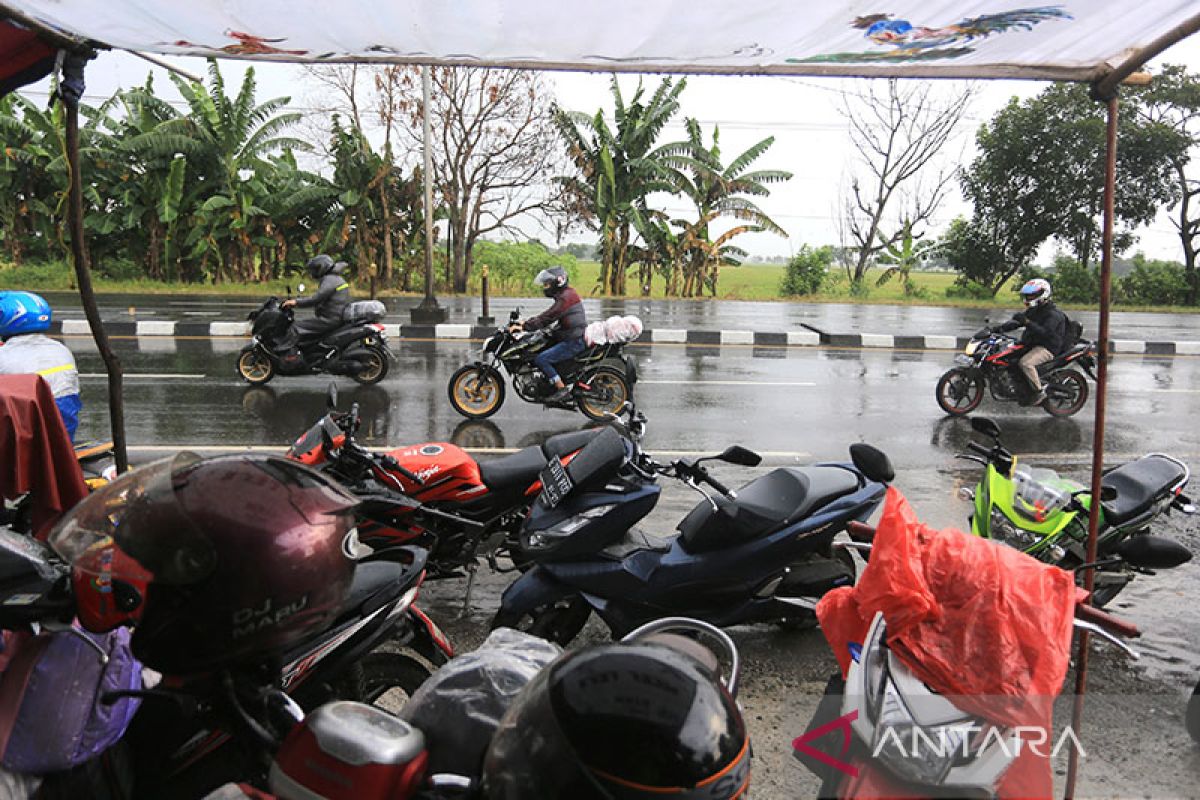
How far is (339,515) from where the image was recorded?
1706 mm

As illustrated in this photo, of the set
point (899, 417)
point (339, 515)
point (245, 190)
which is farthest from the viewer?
point (245, 190)

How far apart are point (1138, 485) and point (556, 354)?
486 cm

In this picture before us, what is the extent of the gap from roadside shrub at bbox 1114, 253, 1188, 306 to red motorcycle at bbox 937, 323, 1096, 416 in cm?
1994

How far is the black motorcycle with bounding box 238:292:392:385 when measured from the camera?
884 cm

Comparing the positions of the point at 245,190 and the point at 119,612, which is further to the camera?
the point at 245,190

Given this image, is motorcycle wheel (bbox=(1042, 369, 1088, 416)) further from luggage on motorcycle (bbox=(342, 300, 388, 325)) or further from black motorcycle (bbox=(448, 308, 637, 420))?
luggage on motorcycle (bbox=(342, 300, 388, 325))

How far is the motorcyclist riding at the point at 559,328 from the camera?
770 cm

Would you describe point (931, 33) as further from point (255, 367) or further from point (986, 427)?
point (255, 367)

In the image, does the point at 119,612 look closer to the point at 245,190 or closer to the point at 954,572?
the point at 954,572

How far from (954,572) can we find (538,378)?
6198 millimetres

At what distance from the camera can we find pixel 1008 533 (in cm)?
384

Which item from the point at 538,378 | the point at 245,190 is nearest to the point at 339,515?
the point at 538,378

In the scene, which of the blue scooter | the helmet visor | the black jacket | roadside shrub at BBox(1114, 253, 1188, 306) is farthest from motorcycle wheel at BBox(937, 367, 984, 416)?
roadside shrub at BBox(1114, 253, 1188, 306)

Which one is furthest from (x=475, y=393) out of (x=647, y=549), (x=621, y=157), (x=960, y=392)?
(x=621, y=157)
